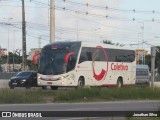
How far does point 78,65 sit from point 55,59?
78.8 inches

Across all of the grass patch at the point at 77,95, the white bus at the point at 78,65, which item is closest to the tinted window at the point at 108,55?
the white bus at the point at 78,65

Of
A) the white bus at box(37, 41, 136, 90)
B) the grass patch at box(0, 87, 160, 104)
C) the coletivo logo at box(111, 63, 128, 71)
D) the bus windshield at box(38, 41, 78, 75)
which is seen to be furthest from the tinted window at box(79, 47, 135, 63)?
the grass patch at box(0, 87, 160, 104)

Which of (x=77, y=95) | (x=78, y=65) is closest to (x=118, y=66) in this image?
(x=78, y=65)

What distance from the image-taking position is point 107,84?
138 ft

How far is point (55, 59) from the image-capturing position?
3703 centimetres

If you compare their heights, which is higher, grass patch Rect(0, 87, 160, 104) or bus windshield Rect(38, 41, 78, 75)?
bus windshield Rect(38, 41, 78, 75)

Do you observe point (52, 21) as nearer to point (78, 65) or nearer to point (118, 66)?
point (78, 65)

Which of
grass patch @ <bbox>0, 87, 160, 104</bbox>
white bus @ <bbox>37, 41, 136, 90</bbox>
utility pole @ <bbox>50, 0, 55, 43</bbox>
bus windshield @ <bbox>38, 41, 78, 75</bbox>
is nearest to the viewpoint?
grass patch @ <bbox>0, 87, 160, 104</bbox>

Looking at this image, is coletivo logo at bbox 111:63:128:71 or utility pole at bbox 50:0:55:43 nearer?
utility pole at bbox 50:0:55:43

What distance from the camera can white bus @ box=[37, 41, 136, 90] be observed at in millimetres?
37031

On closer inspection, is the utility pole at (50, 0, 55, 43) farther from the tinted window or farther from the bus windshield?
the tinted window

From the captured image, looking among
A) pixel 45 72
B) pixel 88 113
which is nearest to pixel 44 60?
pixel 45 72

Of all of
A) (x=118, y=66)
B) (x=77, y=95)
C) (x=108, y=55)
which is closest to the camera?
(x=77, y=95)

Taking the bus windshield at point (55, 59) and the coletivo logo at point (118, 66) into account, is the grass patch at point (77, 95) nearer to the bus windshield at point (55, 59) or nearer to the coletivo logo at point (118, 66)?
the bus windshield at point (55, 59)
